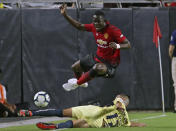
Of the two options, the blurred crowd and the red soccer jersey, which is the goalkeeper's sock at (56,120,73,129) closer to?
the red soccer jersey

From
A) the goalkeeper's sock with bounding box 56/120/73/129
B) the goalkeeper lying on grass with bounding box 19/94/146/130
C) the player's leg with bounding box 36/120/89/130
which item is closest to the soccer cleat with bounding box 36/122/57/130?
the player's leg with bounding box 36/120/89/130

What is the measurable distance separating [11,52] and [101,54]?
4729 millimetres

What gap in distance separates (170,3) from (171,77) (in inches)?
97.0

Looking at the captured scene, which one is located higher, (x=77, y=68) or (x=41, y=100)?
(x=77, y=68)

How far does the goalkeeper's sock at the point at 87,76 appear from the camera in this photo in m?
11.9

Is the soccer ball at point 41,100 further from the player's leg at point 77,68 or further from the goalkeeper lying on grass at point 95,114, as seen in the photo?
the player's leg at point 77,68

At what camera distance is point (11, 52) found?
16.3 meters

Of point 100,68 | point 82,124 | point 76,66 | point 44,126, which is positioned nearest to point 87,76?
point 100,68

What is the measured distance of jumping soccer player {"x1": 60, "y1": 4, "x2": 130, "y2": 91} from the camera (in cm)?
1184

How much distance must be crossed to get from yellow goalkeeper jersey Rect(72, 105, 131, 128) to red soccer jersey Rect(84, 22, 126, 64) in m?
1.37

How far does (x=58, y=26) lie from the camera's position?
16656mm

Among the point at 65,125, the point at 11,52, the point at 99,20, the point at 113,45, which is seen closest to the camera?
the point at 65,125

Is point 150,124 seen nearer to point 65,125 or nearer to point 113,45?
point 113,45

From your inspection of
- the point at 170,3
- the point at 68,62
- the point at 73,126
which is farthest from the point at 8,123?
the point at 170,3
